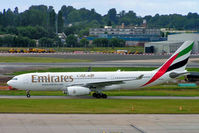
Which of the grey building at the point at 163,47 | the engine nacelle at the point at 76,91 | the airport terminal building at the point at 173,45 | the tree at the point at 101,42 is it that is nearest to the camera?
the engine nacelle at the point at 76,91

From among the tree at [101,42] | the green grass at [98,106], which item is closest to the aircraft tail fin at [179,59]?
the green grass at [98,106]

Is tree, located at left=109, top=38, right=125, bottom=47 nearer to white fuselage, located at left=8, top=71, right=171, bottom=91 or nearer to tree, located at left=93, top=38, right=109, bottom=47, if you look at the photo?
tree, located at left=93, top=38, right=109, bottom=47

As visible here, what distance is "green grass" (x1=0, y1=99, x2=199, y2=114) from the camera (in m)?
33.8

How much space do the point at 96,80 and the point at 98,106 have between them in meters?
8.54

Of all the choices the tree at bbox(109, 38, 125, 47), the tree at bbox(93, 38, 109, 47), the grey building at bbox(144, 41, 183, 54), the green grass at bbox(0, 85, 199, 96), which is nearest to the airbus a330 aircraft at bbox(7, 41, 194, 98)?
the green grass at bbox(0, 85, 199, 96)

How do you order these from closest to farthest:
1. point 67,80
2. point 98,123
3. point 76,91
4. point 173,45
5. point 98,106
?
point 98,123, point 98,106, point 76,91, point 67,80, point 173,45

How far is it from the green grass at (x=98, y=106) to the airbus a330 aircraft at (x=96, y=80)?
4.22 m

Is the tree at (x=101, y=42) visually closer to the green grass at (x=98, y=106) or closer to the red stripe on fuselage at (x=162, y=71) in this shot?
the red stripe on fuselage at (x=162, y=71)

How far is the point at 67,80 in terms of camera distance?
44.9m

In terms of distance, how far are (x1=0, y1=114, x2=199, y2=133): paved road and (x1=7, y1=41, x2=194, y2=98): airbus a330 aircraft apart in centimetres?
1266

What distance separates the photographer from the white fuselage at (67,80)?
4462 cm

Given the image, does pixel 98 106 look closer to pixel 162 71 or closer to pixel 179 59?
pixel 162 71

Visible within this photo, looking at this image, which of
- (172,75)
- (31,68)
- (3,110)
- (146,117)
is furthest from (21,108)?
(31,68)

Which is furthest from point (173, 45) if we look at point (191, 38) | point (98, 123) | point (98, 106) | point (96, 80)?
point (98, 123)
